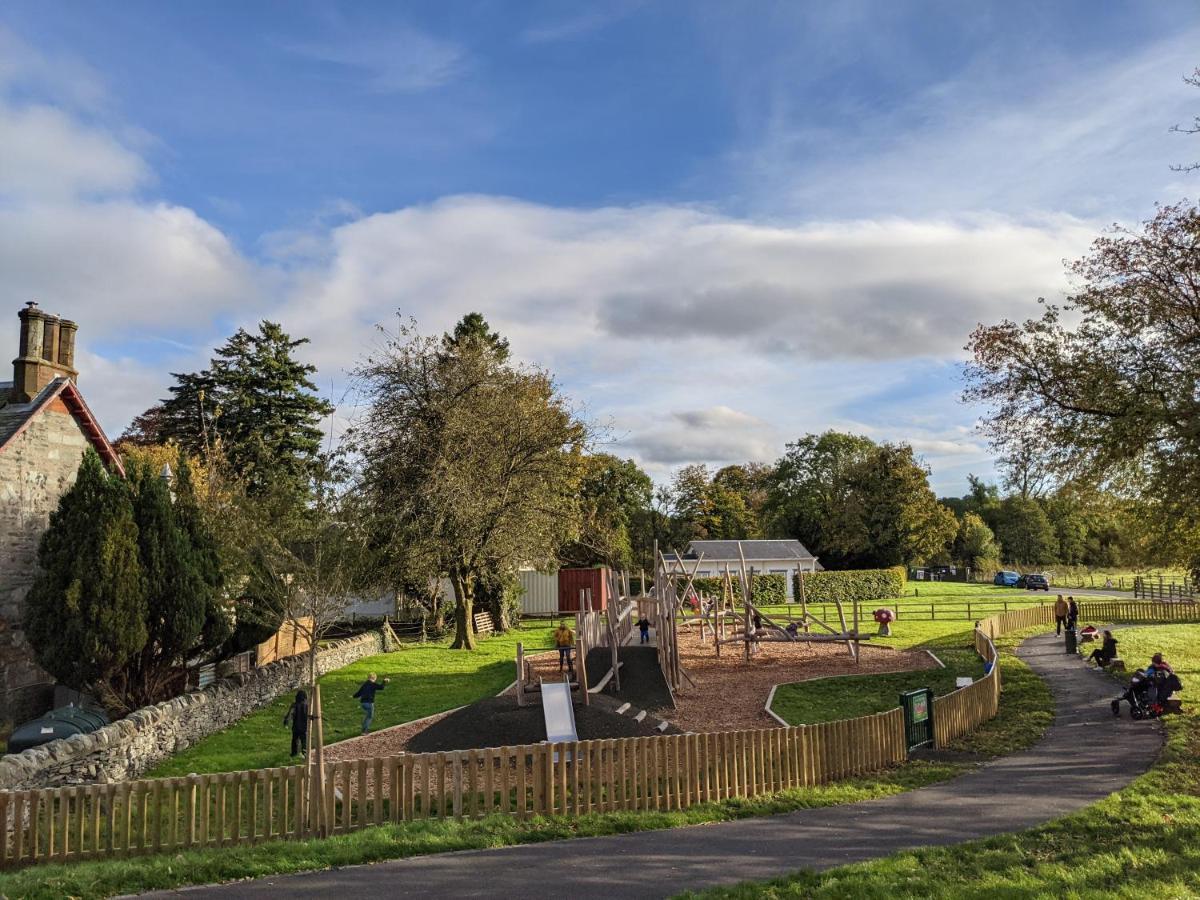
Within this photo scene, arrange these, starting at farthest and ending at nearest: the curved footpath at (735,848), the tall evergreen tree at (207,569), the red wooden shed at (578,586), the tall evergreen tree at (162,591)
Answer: the red wooden shed at (578,586) < the tall evergreen tree at (207,569) < the tall evergreen tree at (162,591) < the curved footpath at (735,848)

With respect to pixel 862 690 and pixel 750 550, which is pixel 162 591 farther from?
pixel 750 550

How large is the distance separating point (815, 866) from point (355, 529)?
69.6 feet

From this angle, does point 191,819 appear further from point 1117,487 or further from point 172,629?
point 1117,487

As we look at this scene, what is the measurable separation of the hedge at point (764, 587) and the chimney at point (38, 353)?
1536 inches

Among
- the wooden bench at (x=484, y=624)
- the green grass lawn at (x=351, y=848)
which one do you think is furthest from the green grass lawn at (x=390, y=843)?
the wooden bench at (x=484, y=624)

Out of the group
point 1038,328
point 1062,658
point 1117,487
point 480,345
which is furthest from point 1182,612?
point 480,345

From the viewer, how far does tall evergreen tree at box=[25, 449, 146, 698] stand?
18531 mm

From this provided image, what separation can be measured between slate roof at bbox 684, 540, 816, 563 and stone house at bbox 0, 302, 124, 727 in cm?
4311

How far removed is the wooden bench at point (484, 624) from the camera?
145 ft

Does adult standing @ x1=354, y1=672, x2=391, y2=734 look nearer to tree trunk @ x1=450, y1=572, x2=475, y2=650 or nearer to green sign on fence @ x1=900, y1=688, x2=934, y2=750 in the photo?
green sign on fence @ x1=900, y1=688, x2=934, y2=750

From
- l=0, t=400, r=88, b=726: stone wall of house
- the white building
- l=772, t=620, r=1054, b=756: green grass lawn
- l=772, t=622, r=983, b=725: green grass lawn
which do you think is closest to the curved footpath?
l=772, t=620, r=1054, b=756: green grass lawn

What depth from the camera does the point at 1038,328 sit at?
21.9 meters

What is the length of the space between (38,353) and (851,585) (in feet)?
164

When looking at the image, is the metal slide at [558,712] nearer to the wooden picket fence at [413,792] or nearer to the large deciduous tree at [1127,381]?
the wooden picket fence at [413,792]
